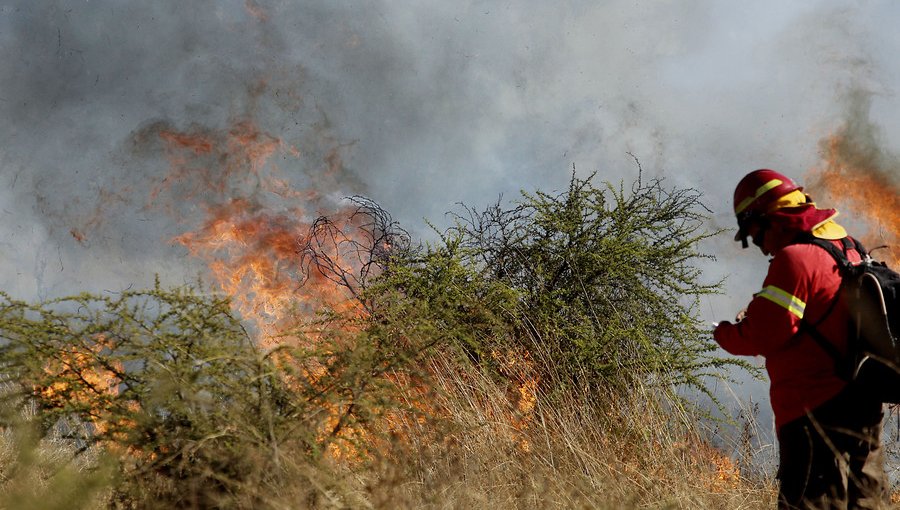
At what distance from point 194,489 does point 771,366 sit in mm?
2856

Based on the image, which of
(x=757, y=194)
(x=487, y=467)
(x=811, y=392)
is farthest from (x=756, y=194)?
(x=487, y=467)

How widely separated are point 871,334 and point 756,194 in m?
0.95

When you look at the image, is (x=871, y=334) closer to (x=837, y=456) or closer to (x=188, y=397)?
(x=837, y=456)

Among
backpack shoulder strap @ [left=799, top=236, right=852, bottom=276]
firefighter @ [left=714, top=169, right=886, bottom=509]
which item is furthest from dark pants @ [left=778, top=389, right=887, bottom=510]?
backpack shoulder strap @ [left=799, top=236, right=852, bottom=276]

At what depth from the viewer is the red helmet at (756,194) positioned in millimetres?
3719

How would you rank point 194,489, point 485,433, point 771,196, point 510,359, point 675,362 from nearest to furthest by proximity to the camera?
point 194,489
point 771,196
point 485,433
point 510,359
point 675,362

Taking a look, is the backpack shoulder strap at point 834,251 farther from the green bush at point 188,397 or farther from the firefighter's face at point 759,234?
the green bush at point 188,397

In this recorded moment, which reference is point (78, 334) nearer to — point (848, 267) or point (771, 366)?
point (771, 366)

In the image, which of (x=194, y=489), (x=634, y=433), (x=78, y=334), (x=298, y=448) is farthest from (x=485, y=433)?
(x=78, y=334)

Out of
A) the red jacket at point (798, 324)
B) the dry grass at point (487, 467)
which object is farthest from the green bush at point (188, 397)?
the red jacket at point (798, 324)

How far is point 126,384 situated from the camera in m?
3.59

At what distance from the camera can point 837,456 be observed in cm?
329

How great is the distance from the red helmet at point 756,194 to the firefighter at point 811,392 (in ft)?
1.05

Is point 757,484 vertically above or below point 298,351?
below
